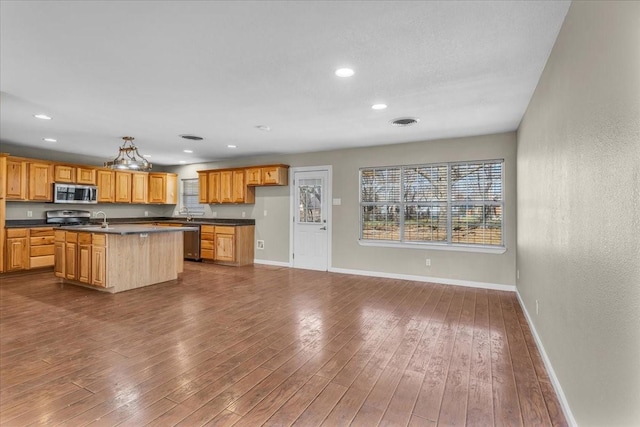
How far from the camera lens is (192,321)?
3.56 meters

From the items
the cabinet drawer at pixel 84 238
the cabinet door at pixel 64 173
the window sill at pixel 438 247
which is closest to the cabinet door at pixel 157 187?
the cabinet door at pixel 64 173

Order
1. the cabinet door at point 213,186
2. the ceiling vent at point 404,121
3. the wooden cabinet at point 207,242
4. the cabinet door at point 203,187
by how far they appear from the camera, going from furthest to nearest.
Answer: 1. the cabinet door at point 203,187
2. the cabinet door at point 213,186
3. the wooden cabinet at point 207,242
4. the ceiling vent at point 404,121

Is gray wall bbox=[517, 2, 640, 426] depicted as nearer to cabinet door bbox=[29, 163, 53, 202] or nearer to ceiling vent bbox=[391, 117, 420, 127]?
ceiling vent bbox=[391, 117, 420, 127]

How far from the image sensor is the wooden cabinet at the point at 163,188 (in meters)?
8.48

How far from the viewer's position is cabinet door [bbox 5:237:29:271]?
19.0ft

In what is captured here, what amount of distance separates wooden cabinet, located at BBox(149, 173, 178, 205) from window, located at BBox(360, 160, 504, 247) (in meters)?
5.36

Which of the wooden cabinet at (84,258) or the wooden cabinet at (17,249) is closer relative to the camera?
the wooden cabinet at (84,258)

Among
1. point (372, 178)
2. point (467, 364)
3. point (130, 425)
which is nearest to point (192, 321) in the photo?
point (130, 425)

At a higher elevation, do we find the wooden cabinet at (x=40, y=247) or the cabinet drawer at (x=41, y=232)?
the cabinet drawer at (x=41, y=232)

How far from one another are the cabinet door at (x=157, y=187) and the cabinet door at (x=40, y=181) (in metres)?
2.18

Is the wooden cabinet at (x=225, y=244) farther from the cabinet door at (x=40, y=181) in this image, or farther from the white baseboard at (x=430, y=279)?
the cabinet door at (x=40, y=181)

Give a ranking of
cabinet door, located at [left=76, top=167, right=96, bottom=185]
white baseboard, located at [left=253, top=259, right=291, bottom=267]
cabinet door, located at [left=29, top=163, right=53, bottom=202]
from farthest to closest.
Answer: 1. white baseboard, located at [left=253, top=259, right=291, bottom=267]
2. cabinet door, located at [left=76, top=167, right=96, bottom=185]
3. cabinet door, located at [left=29, top=163, right=53, bottom=202]

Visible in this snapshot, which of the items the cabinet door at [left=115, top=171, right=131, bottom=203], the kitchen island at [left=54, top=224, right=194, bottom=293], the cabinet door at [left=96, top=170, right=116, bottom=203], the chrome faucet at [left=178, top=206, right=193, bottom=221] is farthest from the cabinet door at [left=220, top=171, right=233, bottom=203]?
the cabinet door at [left=96, top=170, right=116, bottom=203]

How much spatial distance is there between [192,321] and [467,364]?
2.71 m
